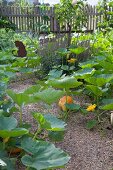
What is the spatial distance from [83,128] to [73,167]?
53 cm

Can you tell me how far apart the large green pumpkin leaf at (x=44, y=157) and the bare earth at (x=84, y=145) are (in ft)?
1.26

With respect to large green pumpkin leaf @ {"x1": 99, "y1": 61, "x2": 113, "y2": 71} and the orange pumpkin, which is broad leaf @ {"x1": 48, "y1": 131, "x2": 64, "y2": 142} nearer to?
the orange pumpkin

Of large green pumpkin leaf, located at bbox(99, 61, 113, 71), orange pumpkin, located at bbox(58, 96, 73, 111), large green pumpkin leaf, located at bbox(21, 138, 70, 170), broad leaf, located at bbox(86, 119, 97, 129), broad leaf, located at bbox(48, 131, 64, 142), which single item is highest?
large green pumpkin leaf, located at bbox(99, 61, 113, 71)

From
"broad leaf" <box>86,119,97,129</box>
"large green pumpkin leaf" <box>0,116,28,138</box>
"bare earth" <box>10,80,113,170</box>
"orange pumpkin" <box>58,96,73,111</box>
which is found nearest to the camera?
"large green pumpkin leaf" <box>0,116,28,138</box>

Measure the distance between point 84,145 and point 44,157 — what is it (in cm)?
79

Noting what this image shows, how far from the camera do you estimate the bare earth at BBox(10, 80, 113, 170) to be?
6.03ft

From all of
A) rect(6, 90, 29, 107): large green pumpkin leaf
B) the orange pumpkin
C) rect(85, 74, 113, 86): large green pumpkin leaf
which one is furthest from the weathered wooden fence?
rect(6, 90, 29, 107): large green pumpkin leaf

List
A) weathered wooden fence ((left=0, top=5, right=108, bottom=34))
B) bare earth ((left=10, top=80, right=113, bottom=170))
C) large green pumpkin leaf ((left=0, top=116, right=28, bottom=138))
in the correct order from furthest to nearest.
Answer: weathered wooden fence ((left=0, top=5, right=108, bottom=34)) → bare earth ((left=10, top=80, right=113, bottom=170)) → large green pumpkin leaf ((left=0, top=116, right=28, bottom=138))

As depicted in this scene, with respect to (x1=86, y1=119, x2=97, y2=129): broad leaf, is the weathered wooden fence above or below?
above

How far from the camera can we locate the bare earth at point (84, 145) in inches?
72.4

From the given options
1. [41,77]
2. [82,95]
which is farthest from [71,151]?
[41,77]

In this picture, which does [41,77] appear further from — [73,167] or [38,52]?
[73,167]

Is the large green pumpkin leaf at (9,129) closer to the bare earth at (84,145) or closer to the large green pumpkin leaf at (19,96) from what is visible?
the large green pumpkin leaf at (19,96)

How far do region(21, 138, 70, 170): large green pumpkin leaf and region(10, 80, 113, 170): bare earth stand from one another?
0.38 m
